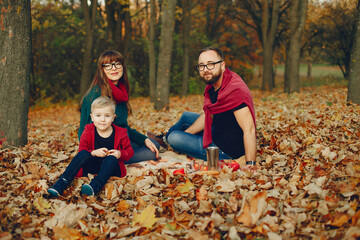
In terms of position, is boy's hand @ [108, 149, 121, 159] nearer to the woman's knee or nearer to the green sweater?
the woman's knee

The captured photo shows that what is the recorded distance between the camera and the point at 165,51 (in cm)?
870

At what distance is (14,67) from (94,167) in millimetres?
2054

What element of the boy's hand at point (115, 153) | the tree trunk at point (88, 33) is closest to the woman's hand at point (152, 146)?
the boy's hand at point (115, 153)

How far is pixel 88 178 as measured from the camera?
338 cm

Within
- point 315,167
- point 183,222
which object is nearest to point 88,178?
point 183,222

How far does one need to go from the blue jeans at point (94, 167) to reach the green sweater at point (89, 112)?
55 centimetres

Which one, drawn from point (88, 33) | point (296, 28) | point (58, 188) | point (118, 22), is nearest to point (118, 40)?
point (118, 22)

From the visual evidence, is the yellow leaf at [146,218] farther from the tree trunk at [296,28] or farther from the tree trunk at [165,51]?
the tree trunk at [296,28]

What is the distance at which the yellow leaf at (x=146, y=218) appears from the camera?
245 centimetres

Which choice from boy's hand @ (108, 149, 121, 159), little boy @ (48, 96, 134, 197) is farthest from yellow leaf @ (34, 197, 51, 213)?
boy's hand @ (108, 149, 121, 159)

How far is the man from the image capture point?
3.50 m

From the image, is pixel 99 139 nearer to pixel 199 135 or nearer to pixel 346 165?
pixel 199 135

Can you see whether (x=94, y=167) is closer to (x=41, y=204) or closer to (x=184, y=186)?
(x=41, y=204)

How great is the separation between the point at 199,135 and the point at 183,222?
6.65 ft
